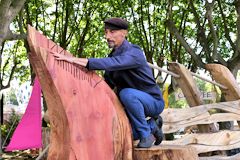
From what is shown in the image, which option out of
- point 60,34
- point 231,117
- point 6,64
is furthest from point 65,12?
point 231,117

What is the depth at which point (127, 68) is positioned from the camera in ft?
8.57

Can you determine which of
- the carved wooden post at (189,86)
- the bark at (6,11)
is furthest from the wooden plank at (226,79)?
the bark at (6,11)

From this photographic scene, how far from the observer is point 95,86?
249 cm

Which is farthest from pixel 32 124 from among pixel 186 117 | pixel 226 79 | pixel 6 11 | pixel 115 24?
pixel 6 11

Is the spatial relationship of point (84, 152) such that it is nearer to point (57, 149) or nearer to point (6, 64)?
point (57, 149)

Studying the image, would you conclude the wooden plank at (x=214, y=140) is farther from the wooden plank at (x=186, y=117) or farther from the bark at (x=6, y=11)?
the bark at (x=6, y=11)

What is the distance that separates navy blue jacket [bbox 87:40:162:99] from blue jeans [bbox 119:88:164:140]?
56mm

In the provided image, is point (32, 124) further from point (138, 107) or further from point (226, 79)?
point (226, 79)

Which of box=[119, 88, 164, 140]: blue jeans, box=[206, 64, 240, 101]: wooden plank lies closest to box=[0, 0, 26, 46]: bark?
box=[206, 64, 240, 101]: wooden plank

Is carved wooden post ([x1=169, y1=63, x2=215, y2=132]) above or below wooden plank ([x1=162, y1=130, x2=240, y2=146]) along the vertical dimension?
above

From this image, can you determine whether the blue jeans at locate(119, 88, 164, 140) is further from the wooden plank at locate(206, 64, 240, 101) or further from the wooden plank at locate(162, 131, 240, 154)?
the wooden plank at locate(206, 64, 240, 101)

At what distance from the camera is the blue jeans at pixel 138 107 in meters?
2.61

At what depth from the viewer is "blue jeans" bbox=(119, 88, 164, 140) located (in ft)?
8.55

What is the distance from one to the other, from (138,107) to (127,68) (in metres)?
0.23
